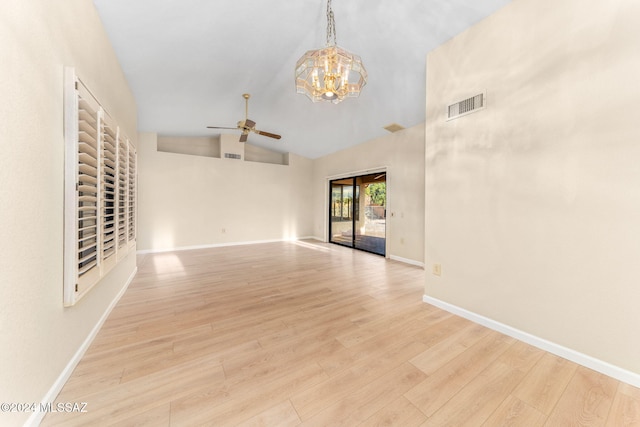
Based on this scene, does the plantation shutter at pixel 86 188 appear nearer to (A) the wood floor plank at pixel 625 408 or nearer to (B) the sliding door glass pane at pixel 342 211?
(A) the wood floor plank at pixel 625 408

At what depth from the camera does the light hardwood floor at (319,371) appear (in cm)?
130

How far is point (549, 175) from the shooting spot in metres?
1.90

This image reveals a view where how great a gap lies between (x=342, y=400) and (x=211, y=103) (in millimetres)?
5025

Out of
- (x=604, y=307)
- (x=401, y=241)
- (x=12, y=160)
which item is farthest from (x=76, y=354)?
(x=401, y=241)

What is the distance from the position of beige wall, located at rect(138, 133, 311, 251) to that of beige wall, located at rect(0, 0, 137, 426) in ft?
15.4

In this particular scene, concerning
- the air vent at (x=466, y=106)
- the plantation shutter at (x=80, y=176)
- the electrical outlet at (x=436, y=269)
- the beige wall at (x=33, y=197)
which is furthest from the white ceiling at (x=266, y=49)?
the electrical outlet at (x=436, y=269)

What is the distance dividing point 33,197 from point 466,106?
3360 millimetres

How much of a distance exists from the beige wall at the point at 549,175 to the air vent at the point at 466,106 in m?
0.06

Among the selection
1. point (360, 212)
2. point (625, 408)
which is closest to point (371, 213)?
point (360, 212)

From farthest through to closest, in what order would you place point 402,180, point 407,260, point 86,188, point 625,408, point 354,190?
point 354,190
point 402,180
point 407,260
point 86,188
point 625,408

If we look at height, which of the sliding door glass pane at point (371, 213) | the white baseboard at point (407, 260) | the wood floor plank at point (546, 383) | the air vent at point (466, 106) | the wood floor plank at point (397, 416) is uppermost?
the air vent at point (466, 106)

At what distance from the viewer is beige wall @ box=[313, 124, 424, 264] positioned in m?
4.66

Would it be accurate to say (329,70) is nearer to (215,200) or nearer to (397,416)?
(397,416)

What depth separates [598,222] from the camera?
5.54 feet
